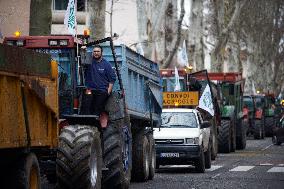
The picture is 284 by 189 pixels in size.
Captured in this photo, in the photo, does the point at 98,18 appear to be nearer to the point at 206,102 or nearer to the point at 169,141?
the point at 206,102

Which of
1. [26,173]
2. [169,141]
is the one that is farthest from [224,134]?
[26,173]

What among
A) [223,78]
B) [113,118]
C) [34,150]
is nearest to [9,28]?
[223,78]

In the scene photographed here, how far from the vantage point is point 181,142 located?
27406mm

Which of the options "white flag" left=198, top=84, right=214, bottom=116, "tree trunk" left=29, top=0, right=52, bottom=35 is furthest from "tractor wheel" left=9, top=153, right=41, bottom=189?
"white flag" left=198, top=84, right=214, bottom=116

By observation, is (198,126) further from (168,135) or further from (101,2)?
(101,2)

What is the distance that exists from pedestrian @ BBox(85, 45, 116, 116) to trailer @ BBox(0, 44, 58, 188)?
283 centimetres

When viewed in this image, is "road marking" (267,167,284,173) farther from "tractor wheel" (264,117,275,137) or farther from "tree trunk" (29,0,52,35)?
"tractor wheel" (264,117,275,137)

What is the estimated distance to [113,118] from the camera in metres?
19.1

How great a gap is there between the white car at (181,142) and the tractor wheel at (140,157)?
11.5 feet

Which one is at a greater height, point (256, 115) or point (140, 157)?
point (140, 157)

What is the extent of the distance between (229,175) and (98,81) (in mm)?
7853

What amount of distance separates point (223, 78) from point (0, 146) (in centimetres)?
2804

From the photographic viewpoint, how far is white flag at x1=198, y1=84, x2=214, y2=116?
3341 centimetres

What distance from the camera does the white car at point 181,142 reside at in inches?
1070
